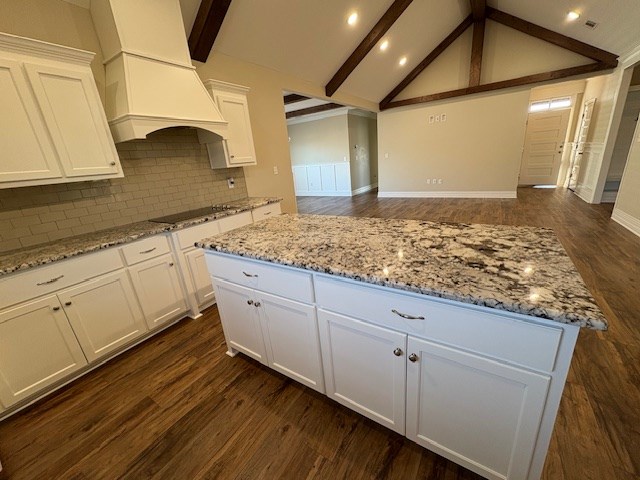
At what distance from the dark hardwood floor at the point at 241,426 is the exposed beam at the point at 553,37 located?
5.00m

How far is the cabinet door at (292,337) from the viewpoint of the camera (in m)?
1.38

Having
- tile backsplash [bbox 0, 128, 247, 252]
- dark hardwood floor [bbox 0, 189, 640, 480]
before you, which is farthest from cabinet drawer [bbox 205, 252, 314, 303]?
tile backsplash [bbox 0, 128, 247, 252]

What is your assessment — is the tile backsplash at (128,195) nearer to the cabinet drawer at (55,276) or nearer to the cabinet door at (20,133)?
the cabinet door at (20,133)

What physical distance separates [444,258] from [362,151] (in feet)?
26.2

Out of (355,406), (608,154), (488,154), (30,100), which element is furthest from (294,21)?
(608,154)

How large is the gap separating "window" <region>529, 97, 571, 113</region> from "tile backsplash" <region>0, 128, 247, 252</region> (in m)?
8.16

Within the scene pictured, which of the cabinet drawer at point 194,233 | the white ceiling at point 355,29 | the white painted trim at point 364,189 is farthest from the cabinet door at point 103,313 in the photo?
the white painted trim at point 364,189

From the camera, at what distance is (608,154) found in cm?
470

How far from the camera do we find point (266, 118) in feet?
12.4

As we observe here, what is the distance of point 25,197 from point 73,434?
5.38 ft

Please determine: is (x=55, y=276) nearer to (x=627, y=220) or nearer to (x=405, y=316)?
(x=405, y=316)

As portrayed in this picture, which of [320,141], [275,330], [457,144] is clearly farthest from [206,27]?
[457,144]

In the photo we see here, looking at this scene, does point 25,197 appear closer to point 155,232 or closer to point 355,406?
point 155,232

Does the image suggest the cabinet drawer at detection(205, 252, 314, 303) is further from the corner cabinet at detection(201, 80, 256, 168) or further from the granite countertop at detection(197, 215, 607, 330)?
the corner cabinet at detection(201, 80, 256, 168)
